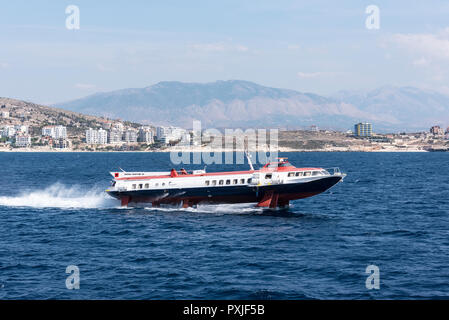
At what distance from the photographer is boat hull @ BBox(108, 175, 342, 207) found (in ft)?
183

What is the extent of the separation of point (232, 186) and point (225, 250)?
17.3m

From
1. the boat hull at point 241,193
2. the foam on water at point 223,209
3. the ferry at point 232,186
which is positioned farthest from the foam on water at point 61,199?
the foam on water at point 223,209

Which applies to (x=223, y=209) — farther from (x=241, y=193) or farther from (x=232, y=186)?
(x=232, y=186)

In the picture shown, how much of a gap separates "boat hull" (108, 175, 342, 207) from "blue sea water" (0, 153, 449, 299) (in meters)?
1.30

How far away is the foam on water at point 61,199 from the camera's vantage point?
219 ft

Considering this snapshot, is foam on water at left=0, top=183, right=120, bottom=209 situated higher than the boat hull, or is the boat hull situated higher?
the boat hull

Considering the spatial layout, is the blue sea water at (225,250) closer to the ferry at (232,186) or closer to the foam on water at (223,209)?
the foam on water at (223,209)

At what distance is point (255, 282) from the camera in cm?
3177

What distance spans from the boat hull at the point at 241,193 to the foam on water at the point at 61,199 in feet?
25.3

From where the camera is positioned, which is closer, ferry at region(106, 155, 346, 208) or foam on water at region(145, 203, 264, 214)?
ferry at region(106, 155, 346, 208)

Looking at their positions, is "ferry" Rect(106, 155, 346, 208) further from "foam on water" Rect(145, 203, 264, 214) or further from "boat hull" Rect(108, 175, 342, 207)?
"foam on water" Rect(145, 203, 264, 214)

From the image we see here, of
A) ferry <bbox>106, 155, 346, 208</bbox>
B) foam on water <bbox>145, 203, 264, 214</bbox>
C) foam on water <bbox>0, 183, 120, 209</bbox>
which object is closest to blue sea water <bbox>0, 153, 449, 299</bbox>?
foam on water <bbox>145, 203, 264, 214</bbox>

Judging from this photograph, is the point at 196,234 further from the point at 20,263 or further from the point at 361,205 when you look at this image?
the point at 361,205
